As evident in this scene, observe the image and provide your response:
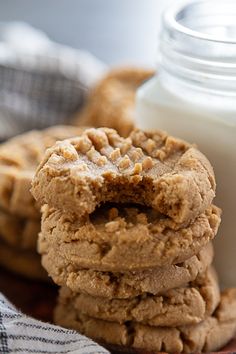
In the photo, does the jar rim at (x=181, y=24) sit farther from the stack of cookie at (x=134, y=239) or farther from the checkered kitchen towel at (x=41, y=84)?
the checkered kitchen towel at (x=41, y=84)

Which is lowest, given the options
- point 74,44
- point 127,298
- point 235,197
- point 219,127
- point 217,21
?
point 74,44

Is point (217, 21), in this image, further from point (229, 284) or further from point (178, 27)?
point (229, 284)

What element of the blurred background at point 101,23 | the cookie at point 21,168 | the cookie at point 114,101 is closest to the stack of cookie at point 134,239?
the cookie at point 21,168

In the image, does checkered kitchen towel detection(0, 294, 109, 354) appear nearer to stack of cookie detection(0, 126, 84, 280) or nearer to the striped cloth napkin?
stack of cookie detection(0, 126, 84, 280)

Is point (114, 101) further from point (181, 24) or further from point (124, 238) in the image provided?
point (124, 238)

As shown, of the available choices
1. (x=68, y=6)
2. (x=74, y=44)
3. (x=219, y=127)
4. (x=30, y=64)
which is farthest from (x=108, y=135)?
(x=68, y=6)

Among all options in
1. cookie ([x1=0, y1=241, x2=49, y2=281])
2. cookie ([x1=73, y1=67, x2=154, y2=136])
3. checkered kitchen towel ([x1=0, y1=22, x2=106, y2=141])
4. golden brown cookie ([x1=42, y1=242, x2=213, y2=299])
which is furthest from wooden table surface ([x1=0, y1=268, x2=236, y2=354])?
checkered kitchen towel ([x1=0, y1=22, x2=106, y2=141])
